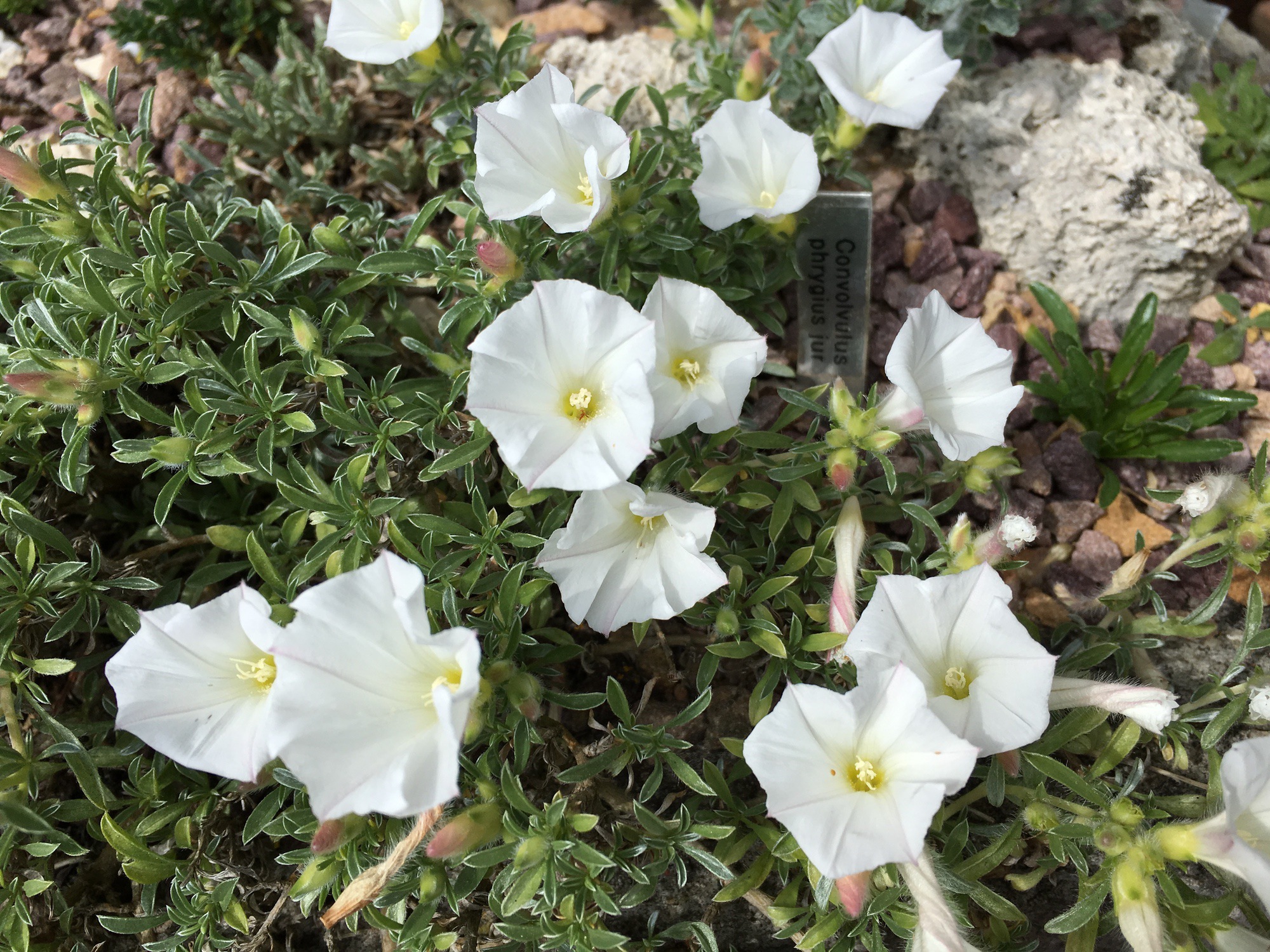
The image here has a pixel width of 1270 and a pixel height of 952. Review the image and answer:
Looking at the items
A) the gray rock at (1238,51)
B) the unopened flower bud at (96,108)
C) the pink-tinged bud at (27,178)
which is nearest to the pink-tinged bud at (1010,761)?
the pink-tinged bud at (27,178)

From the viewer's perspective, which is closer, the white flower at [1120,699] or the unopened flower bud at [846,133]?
the white flower at [1120,699]

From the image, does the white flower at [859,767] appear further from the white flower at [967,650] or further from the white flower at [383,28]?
the white flower at [383,28]

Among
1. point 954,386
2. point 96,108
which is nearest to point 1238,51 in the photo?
point 954,386

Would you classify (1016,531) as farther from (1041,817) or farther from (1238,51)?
(1238,51)

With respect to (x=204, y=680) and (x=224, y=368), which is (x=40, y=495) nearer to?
(x=224, y=368)

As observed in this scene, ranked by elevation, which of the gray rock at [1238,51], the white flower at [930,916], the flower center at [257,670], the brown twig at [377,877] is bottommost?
the brown twig at [377,877]

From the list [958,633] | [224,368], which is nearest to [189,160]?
[224,368]

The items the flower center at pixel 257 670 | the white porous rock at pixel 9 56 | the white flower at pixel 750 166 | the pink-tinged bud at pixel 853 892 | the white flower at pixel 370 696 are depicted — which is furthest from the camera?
the white porous rock at pixel 9 56

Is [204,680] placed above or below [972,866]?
above

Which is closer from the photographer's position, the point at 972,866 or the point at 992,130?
the point at 972,866
